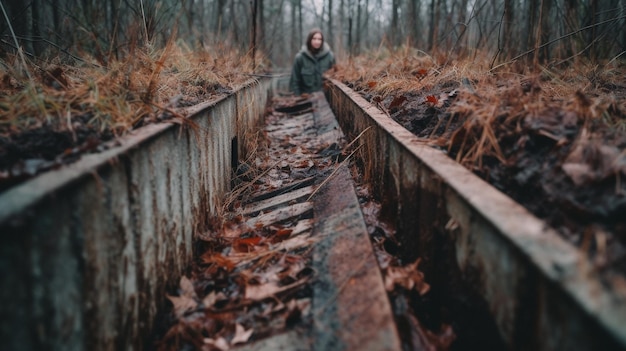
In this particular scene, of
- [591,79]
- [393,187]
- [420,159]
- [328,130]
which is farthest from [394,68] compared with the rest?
[420,159]

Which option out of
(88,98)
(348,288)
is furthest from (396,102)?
(88,98)

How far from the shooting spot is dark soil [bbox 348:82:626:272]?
1255 mm

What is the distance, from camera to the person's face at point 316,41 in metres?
10.4

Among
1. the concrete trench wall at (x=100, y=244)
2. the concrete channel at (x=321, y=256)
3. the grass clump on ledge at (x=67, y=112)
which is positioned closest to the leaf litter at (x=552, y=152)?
the concrete channel at (x=321, y=256)

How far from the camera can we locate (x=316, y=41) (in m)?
10.4

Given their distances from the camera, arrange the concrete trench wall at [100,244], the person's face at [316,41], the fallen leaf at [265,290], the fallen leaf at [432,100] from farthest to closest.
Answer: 1. the person's face at [316,41]
2. the fallen leaf at [432,100]
3. the fallen leaf at [265,290]
4. the concrete trench wall at [100,244]

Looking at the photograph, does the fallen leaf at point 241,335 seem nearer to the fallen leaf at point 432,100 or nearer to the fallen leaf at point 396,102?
the fallen leaf at point 432,100

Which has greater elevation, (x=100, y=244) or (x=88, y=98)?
(x=88, y=98)

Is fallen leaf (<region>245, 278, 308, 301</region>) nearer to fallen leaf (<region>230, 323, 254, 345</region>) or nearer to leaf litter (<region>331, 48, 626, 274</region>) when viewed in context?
fallen leaf (<region>230, 323, 254, 345</region>)

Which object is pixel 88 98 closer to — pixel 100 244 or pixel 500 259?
pixel 100 244

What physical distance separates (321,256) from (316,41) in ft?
29.9

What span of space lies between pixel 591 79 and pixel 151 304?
4086 millimetres

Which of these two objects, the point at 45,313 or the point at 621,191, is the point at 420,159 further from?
the point at 45,313

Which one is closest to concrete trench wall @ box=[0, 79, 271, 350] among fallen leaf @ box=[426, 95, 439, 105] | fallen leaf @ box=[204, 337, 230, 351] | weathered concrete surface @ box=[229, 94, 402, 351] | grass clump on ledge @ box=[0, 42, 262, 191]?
grass clump on ledge @ box=[0, 42, 262, 191]
